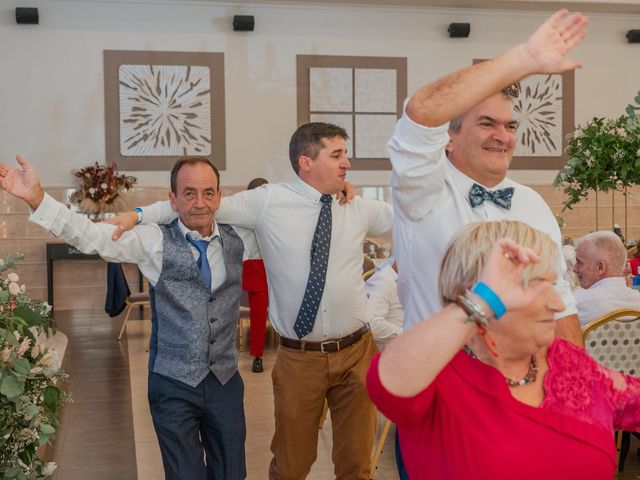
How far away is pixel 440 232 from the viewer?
2.20 metres

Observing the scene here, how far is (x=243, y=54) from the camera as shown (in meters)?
10.9

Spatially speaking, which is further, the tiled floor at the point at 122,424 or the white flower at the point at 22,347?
the tiled floor at the point at 122,424

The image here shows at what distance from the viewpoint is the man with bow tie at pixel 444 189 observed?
1.94 m

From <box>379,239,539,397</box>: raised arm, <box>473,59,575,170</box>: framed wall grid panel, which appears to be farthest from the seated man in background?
<box>473,59,575,170</box>: framed wall grid panel

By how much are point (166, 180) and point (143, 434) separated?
→ 5805 millimetres

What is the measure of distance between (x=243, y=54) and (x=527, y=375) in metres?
9.64

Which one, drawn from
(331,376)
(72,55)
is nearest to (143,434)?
(331,376)

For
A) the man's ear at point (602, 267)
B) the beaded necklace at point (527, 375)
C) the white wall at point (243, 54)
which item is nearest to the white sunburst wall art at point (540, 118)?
the white wall at point (243, 54)

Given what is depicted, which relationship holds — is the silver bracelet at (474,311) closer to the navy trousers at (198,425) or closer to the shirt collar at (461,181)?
the shirt collar at (461,181)

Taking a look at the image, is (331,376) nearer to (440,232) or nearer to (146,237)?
(146,237)

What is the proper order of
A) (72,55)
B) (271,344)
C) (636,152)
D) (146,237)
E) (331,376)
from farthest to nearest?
(72,55), (271,344), (636,152), (331,376), (146,237)

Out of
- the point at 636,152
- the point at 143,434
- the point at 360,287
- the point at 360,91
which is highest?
the point at 360,91

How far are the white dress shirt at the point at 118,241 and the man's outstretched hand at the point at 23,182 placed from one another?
0.13 feet

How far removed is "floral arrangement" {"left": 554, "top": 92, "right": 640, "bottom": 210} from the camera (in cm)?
518
